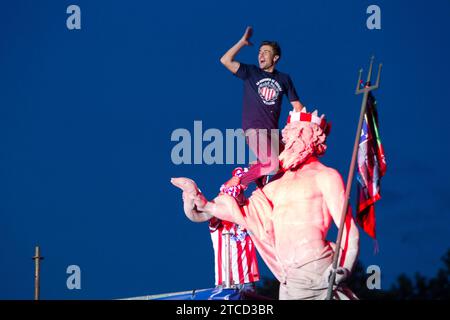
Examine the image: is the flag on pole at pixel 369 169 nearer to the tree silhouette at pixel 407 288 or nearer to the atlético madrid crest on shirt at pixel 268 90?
the atlético madrid crest on shirt at pixel 268 90

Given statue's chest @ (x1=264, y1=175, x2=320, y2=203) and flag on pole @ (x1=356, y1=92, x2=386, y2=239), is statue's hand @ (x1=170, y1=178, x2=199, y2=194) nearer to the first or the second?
statue's chest @ (x1=264, y1=175, x2=320, y2=203)

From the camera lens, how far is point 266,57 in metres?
16.1

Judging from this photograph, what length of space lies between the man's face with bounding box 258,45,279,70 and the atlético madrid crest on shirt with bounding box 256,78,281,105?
20cm

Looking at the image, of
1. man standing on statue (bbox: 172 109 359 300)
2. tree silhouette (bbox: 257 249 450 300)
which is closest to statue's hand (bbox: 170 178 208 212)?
man standing on statue (bbox: 172 109 359 300)

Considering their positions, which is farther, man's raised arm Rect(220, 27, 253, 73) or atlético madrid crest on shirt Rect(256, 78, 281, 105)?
atlético madrid crest on shirt Rect(256, 78, 281, 105)

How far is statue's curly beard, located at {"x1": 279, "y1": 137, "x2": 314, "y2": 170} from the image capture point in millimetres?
14172

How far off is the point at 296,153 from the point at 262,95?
1967 millimetres

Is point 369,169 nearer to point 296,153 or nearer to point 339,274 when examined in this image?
point 296,153

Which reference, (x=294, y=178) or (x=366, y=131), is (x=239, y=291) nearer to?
(x=294, y=178)

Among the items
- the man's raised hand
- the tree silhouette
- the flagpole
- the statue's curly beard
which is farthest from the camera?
the tree silhouette

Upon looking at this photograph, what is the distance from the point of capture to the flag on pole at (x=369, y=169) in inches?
548

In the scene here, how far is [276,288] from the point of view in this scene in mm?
26297
